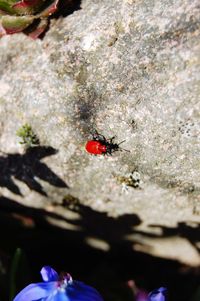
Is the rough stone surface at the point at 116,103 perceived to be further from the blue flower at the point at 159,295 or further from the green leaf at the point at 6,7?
the blue flower at the point at 159,295

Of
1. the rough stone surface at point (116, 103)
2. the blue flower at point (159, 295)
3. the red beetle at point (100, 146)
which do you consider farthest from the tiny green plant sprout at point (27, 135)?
the blue flower at point (159, 295)

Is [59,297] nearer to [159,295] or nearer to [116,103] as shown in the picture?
[159,295]

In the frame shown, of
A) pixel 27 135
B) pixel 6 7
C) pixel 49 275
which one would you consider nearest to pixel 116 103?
pixel 27 135

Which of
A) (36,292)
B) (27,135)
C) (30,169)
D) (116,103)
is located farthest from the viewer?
(30,169)

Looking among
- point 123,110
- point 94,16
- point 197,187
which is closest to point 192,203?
point 197,187

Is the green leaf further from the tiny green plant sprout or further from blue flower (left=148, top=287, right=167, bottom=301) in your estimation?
blue flower (left=148, top=287, right=167, bottom=301)
